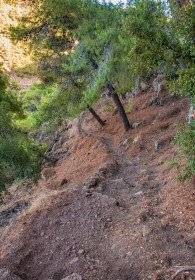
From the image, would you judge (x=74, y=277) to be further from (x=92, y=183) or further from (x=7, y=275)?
(x=92, y=183)

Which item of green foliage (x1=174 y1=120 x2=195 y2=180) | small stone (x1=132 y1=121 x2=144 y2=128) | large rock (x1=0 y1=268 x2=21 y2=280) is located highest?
green foliage (x1=174 y1=120 x2=195 y2=180)

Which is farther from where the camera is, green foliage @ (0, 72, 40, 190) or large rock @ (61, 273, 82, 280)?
green foliage @ (0, 72, 40, 190)

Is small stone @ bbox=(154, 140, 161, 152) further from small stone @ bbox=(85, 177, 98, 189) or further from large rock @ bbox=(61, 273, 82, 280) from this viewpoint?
large rock @ bbox=(61, 273, 82, 280)

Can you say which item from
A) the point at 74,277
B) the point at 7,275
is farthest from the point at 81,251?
the point at 7,275

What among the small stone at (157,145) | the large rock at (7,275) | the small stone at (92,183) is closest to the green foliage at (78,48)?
the small stone at (157,145)

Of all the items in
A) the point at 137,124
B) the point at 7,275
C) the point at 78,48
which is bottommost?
the point at 137,124

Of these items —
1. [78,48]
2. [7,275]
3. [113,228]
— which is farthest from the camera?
[78,48]

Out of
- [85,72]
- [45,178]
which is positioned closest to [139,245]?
[85,72]

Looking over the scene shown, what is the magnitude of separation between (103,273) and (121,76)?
24.6 feet

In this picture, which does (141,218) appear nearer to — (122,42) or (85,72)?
(122,42)

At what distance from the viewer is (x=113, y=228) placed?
6152 mm

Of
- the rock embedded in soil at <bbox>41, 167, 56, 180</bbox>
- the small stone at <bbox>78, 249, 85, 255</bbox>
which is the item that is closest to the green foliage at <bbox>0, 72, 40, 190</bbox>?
the small stone at <bbox>78, 249, 85, 255</bbox>

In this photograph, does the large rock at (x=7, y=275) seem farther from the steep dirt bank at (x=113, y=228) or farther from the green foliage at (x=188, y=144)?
the green foliage at (x=188, y=144)

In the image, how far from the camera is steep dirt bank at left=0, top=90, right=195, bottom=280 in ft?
15.4
